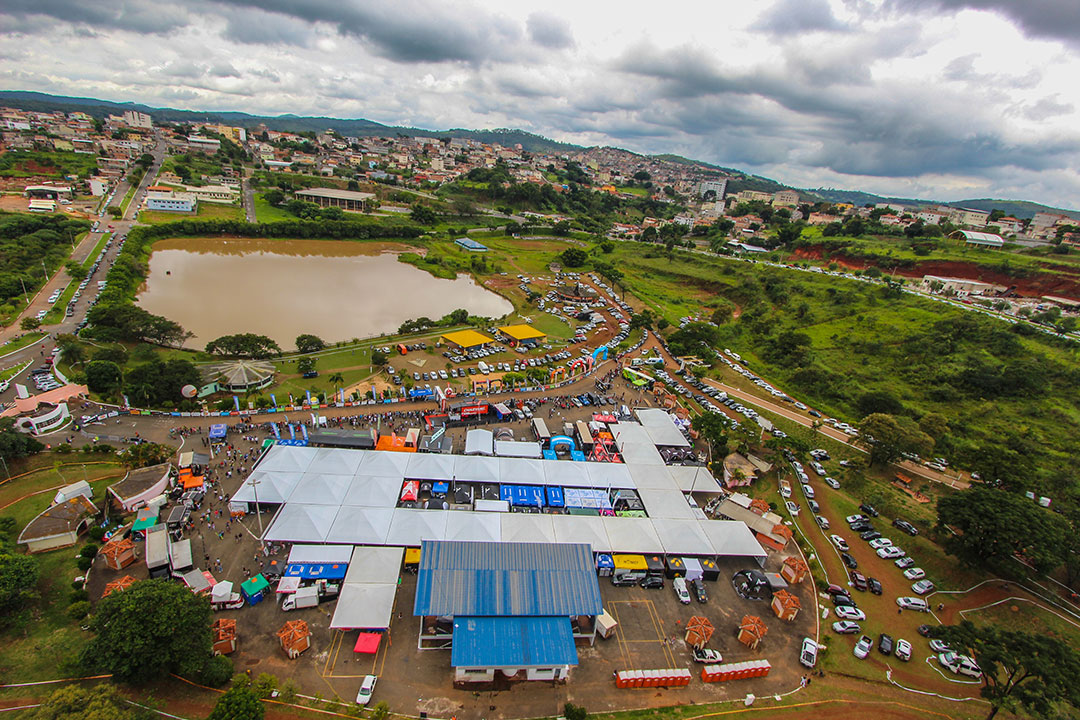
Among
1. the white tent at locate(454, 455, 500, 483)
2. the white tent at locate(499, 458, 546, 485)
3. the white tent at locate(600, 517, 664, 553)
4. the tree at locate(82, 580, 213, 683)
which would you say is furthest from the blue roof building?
the tree at locate(82, 580, 213, 683)

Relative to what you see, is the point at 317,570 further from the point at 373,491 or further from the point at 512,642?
the point at 512,642

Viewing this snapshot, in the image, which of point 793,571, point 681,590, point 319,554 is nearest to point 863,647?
point 793,571

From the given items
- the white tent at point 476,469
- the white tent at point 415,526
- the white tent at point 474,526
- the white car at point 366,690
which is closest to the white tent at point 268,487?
the white tent at point 415,526

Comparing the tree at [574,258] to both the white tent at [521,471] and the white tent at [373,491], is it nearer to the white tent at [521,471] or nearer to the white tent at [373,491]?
the white tent at [521,471]

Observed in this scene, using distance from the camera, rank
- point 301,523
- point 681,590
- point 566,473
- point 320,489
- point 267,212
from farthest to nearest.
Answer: point 267,212 → point 566,473 → point 320,489 → point 301,523 → point 681,590

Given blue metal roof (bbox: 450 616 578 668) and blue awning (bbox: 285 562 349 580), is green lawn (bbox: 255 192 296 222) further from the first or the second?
blue metal roof (bbox: 450 616 578 668)

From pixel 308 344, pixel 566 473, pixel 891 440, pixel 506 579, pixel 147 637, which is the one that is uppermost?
pixel 891 440
